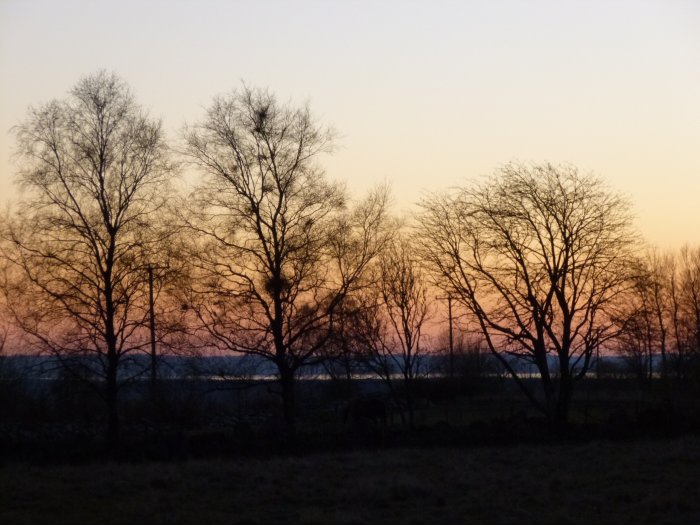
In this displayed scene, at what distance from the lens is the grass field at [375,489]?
44.4 ft

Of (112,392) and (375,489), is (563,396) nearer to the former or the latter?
(375,489)

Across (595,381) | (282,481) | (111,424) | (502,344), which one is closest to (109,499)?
(282,481)

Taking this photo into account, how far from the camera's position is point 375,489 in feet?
53.3

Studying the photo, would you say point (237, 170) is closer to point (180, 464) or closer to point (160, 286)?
point (160, 286)

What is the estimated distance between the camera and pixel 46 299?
89.5 ft

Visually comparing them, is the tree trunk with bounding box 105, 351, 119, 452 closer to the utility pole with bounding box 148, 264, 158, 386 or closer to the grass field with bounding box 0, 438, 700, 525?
the utility pole with bounding box 148, 264, 158, 386

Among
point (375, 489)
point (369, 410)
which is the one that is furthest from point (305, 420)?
point (375, 489)

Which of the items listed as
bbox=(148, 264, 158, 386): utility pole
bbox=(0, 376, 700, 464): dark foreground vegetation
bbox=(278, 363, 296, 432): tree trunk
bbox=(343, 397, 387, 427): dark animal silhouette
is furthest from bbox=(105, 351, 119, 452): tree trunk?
bbox=(343, 397, 387, 427): dark animal silhouette

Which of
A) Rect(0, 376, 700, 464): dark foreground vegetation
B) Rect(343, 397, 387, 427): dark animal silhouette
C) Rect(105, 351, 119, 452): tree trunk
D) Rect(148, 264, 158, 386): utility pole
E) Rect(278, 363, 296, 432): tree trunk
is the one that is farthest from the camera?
Rect(343, 397, 387, 427): dark animal silhouette

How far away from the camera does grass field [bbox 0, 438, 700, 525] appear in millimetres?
13523

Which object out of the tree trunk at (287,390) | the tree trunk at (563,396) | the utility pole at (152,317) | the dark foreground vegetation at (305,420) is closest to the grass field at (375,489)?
the dark foreground vegetation at (305,420)

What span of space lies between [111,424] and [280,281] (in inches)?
290

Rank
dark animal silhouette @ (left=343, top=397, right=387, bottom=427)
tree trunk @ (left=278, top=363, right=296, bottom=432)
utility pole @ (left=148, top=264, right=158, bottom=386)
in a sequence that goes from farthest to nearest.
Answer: dark animal silhouette @ (left=343, top=397, right=387, bottom=427) → tree trunk @ (left=278, top=363, right=296, bottom=432) → utility pole @ (left=148, top=264, right=158, bottom=386)


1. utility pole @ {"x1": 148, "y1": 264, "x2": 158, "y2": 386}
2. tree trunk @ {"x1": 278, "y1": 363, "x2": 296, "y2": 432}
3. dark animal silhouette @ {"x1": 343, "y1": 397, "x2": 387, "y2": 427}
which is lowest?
dark animal silhouette @ {"x1": 343, "y1": 397, "x2": 387, "y2": 427}
